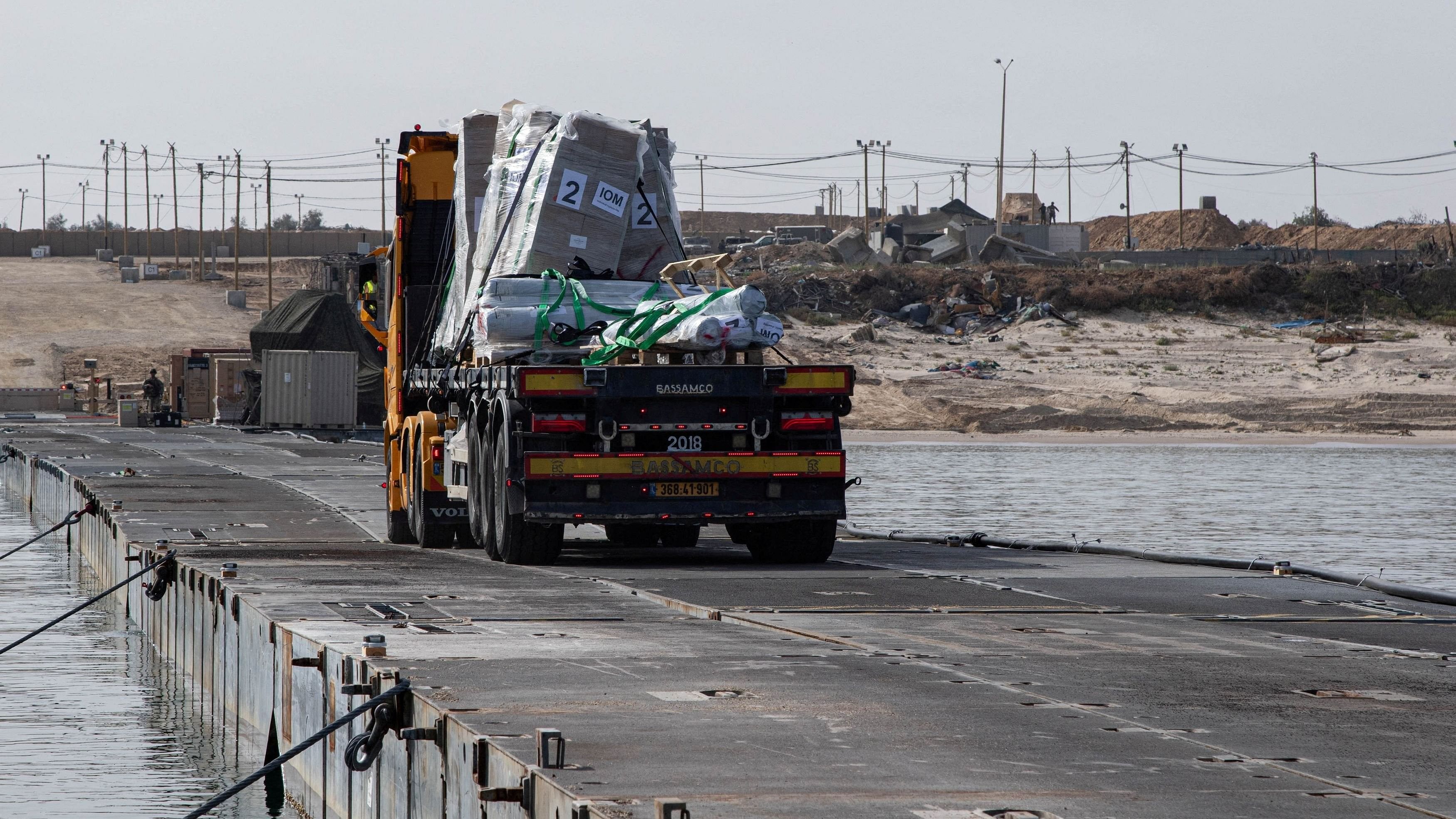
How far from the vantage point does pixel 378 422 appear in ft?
196

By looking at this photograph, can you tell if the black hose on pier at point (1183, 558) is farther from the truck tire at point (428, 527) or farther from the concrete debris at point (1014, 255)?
the concrete debris at point (1014, 255)

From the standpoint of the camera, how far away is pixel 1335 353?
63938 millimetres

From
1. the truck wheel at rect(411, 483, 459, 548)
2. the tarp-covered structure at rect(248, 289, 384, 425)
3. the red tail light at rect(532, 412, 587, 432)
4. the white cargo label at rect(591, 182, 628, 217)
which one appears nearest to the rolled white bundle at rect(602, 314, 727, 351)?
the red tail light at rect(532, 412, 587, 432)

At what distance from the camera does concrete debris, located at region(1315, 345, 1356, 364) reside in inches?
2507

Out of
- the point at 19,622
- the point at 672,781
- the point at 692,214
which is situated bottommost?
the point at 19,622

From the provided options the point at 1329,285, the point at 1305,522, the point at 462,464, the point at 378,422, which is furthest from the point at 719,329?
the point at 1329,285

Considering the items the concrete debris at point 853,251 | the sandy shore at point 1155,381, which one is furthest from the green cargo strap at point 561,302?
the concrete debris at point 853,251

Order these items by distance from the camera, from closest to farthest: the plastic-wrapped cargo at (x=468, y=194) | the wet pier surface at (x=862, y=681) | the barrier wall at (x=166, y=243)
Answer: the wet pier surface at (x=862, y=681)
the plastic-wrapped cargo at (x=468, y=194)
the barrier wall at (x=166, y=243)

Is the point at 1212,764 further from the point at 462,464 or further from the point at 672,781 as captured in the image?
the point at 462,464

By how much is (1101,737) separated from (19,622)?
14823mm

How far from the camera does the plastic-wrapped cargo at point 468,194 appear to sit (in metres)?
17.3

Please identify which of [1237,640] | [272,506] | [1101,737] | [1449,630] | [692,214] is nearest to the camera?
[1101,737]

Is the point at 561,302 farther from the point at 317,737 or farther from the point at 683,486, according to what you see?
the point at 317,737

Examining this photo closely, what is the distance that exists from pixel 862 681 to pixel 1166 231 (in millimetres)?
134072
